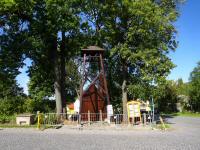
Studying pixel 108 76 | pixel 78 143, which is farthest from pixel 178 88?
pixel 78 143

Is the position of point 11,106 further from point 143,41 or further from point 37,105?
point 143,41

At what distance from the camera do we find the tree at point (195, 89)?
6989 cm

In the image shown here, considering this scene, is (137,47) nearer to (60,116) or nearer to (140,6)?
(140,6)

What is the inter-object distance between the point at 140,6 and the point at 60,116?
12468 mm

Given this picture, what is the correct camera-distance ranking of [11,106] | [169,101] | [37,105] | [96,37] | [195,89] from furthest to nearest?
[169,101] < [195,89] < [37,105] < [11,106] < [96,37]

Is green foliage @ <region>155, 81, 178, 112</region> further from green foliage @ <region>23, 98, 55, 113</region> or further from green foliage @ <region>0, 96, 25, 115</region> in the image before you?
Answer: green foliage @ <region>0, 96, 25, 115</region>

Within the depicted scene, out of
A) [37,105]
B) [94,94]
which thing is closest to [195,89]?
[37,105]

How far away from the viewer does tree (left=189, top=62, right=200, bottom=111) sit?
69.9 m

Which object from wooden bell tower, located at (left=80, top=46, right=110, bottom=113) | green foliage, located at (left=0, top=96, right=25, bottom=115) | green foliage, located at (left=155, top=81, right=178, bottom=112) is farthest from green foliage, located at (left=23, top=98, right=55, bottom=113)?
green foliage, located at (left=155, top=81, right=178, bottom=112)

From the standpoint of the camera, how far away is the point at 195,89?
70062mm

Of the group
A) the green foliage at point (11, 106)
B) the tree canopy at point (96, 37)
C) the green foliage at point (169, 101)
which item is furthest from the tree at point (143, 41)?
the green foliage at point (169, 101)

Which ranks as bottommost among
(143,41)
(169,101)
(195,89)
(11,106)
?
(11,106)

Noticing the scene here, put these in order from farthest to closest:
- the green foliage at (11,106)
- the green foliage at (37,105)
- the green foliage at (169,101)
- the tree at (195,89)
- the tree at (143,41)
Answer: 1. the green foliage at (169,101)
2. the tree at (195,89)
3. the green foliage at (37,105)
4. the green foliage at (11,106)
5. the tree at (143,41)

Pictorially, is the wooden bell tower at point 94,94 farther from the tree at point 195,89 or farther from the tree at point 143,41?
the tree at point 195,89
